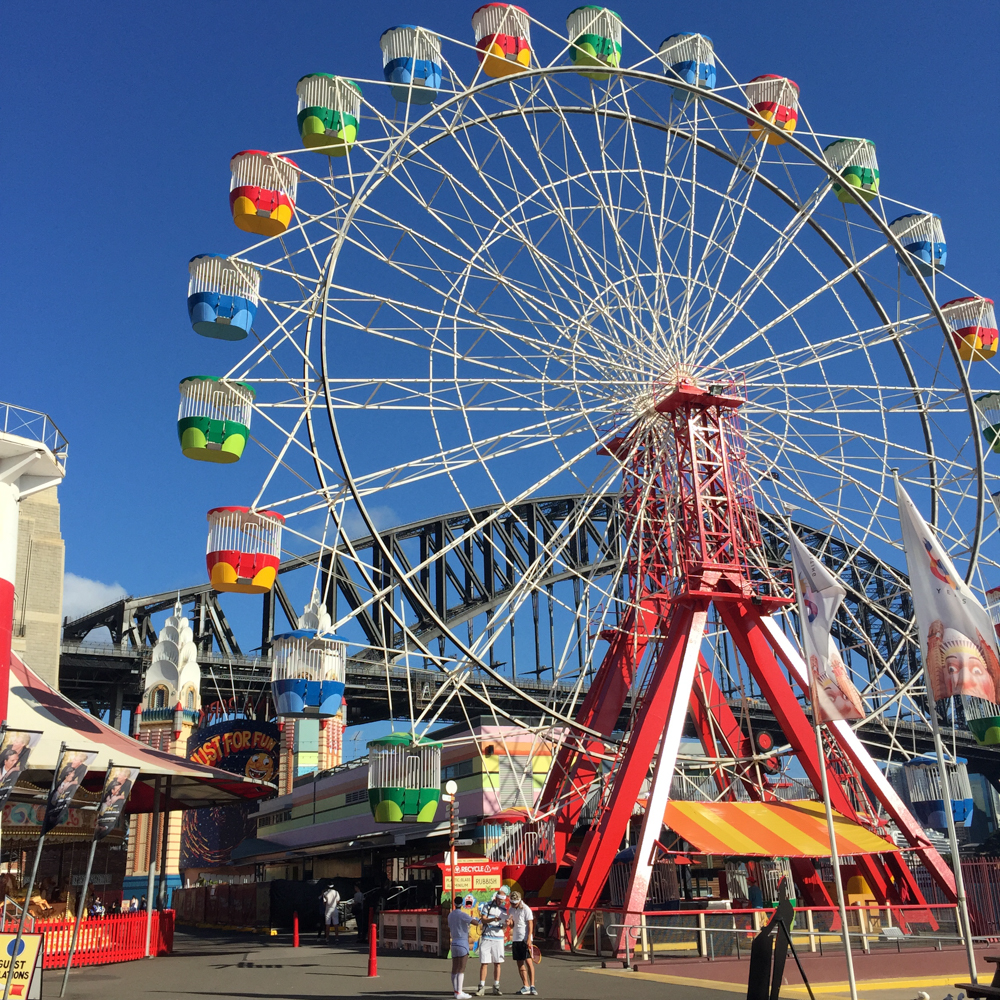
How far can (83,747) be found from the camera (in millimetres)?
24000

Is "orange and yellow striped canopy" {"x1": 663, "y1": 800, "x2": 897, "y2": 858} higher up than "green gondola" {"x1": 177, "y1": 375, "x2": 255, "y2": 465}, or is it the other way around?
"green gondola" {"x1": 177, "y1": 375, "x2": 255, "y2": 465}

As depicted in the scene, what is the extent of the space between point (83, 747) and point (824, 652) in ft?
54.3

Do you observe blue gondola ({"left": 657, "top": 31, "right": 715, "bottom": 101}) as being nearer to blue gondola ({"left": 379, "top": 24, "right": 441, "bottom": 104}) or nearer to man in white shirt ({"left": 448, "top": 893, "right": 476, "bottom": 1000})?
blue gondola ({"left": 379, "top": 24, "right": 441, "bottom": 104})

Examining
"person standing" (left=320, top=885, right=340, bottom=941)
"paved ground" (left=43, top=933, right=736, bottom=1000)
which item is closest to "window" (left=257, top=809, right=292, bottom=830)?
"person standing" (left=320, top=885, right=340, bottom=941)

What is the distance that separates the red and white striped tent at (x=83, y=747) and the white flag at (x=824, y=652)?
14972 millimetres

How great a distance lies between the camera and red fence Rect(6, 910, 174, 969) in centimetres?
2211

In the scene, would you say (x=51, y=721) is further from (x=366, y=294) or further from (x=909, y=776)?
(x=909, y=776)

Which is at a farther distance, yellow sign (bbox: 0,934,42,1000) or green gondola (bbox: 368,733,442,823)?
green gondola (bbox: 368,733,442,823)

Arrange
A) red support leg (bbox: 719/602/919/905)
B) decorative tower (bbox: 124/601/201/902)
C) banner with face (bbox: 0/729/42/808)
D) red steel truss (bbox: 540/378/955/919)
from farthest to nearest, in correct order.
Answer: decorative tower (bbox: 124/601/201/902), red support leg (bbox: 719/602/919/905), red steel truss (bbox: 540/378/955/919), banner with face (bbox: 0/729/42/808)

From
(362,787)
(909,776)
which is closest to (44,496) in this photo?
(362,787)

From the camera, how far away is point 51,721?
80.2 feet

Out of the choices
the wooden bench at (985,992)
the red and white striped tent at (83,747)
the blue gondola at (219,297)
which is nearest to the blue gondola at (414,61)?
the blue gondola at (219,297)

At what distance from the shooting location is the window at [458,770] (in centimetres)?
4172

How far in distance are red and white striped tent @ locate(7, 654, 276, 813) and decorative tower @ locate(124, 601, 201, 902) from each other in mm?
24116
